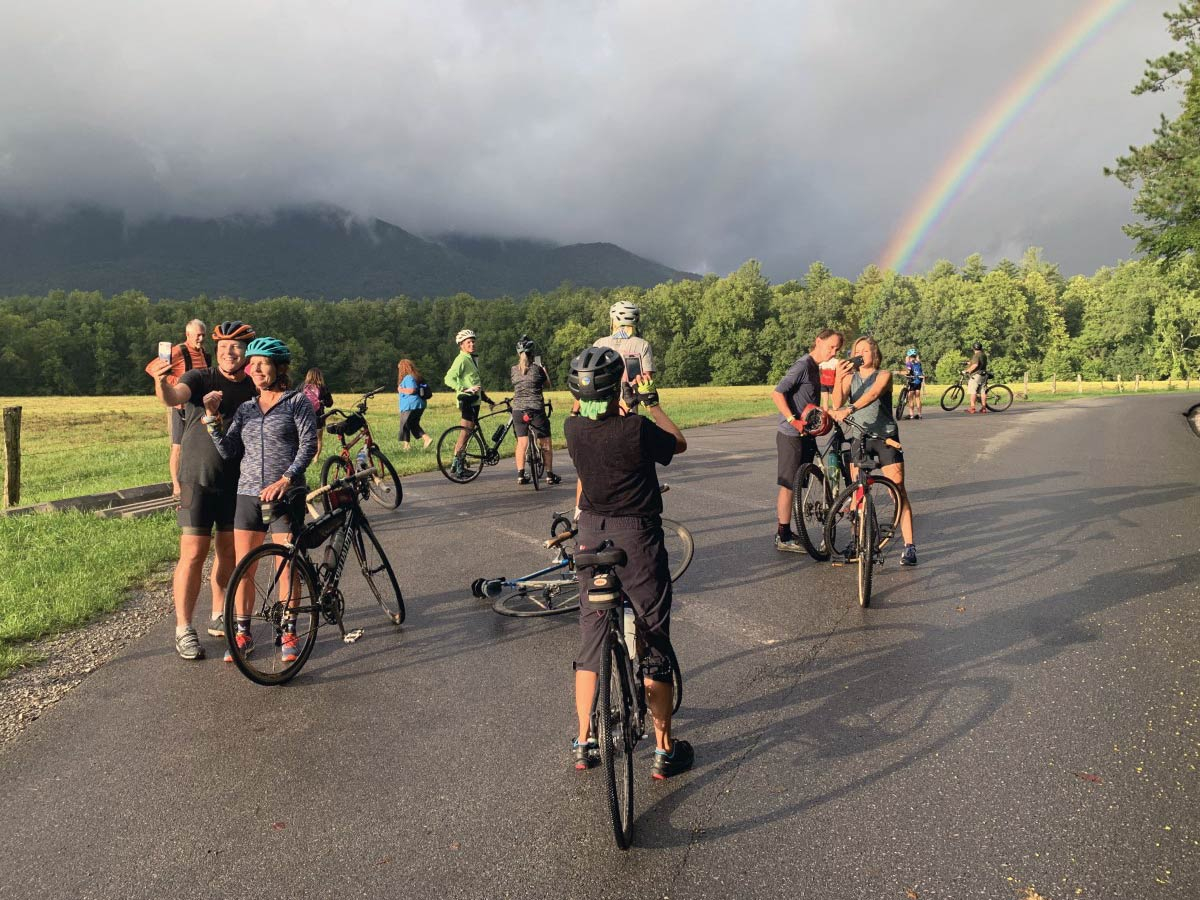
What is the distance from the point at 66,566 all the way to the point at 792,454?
678 centimetres

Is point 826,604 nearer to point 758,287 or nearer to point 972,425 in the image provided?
point 972,425

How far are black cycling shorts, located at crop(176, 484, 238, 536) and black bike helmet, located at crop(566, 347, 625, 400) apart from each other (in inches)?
116

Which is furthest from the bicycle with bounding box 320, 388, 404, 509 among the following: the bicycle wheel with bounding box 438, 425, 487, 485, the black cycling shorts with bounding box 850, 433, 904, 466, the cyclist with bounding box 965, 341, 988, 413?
the cyclist with bounding box 965, 341, 988, 413

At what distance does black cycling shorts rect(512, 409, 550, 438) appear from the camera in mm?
10234

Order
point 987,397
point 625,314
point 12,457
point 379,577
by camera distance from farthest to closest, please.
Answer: point 987,397 → point 12,457 → point 625,314 → point 379,577

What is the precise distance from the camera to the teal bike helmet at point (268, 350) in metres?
4.69

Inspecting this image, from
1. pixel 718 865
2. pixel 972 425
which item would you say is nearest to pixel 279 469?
pixel 718 865

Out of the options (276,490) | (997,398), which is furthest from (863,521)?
(997,398)

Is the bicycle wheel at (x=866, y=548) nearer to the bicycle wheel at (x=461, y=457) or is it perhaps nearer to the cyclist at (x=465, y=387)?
the cyclist at (x=465, y=387)

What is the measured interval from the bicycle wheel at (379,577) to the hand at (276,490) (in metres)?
0.71

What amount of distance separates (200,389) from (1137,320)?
9175 cm

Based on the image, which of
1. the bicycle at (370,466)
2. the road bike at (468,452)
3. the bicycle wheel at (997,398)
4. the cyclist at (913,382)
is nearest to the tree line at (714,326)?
the bicycle wheel at (997,398)

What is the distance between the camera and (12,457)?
10773mm

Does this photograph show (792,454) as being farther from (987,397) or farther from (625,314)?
(987,397)
